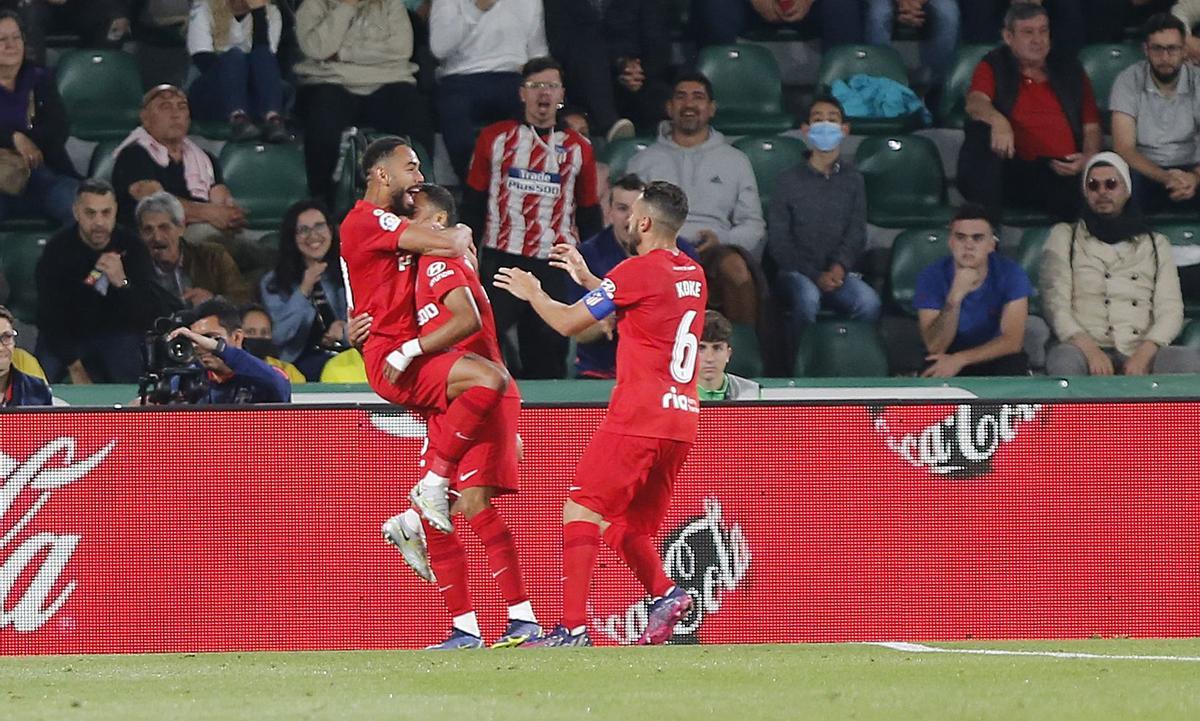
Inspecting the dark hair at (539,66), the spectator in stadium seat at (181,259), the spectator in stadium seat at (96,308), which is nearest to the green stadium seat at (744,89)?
the dark hair at (539,66)

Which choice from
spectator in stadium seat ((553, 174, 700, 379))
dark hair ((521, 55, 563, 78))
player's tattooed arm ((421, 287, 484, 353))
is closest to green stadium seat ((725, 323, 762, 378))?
spectator in stadium seat ((553, 174, 700, 379))

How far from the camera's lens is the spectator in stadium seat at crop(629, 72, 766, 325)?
1235cm

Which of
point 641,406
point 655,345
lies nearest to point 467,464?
point 641,406

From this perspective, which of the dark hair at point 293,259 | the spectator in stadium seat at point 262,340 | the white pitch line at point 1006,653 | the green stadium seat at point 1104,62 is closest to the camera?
the white pitch line at point 1006,653

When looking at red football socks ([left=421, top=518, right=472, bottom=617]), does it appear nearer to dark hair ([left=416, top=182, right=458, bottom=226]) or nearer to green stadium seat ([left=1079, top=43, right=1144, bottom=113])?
dark hair ([left=416, top=182, right=458, bottom=226])

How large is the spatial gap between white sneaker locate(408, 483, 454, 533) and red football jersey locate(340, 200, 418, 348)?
63 centimetres

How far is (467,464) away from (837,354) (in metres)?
4.75

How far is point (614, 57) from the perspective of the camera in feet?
45.5

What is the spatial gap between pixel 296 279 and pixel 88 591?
3304 millimetres

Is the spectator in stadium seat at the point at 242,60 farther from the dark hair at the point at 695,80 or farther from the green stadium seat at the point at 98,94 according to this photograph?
the dark hair at the point at 695,80

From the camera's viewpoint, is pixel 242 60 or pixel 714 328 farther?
pixel 242 60

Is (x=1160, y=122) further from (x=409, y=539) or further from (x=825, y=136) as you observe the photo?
(x=409, y=539)

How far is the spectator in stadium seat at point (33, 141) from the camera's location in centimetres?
1299

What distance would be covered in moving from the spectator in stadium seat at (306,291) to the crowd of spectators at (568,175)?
0.05ft
